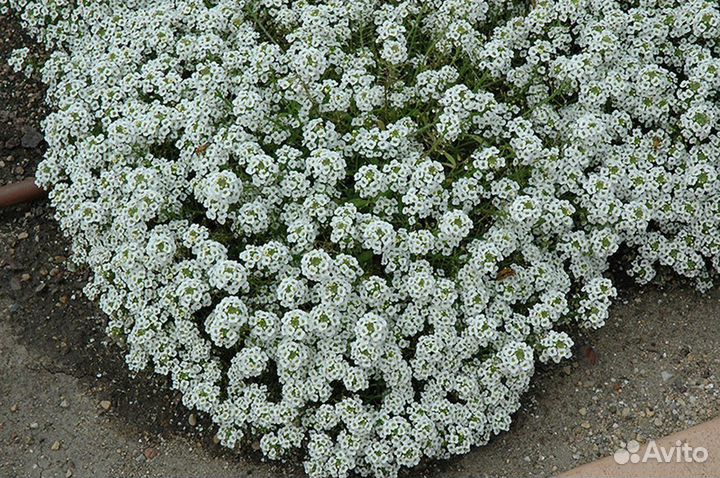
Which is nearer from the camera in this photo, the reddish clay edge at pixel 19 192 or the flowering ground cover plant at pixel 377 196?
the flowering ground cover plant at pixel 377 196

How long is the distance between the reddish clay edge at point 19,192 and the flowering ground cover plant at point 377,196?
41cm

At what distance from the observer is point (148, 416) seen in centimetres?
439

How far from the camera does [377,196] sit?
4051 mm

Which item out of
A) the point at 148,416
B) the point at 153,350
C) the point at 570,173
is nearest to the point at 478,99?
the point at 570,173

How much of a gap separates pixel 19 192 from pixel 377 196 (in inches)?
89.1

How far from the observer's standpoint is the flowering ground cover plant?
3.94m

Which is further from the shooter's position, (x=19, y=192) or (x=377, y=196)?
(x=19, y=192)

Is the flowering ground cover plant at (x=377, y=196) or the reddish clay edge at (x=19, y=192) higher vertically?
the flowering ground cover plant at (x=377, y=196)

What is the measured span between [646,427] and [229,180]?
7.53ft

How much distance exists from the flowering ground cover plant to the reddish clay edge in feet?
1.33

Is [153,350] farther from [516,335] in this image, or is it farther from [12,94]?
[12,94]

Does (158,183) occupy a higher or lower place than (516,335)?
higher

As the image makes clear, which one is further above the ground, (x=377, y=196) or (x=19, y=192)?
(x=377, y=196)

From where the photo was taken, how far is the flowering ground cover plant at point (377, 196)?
3.94 m
